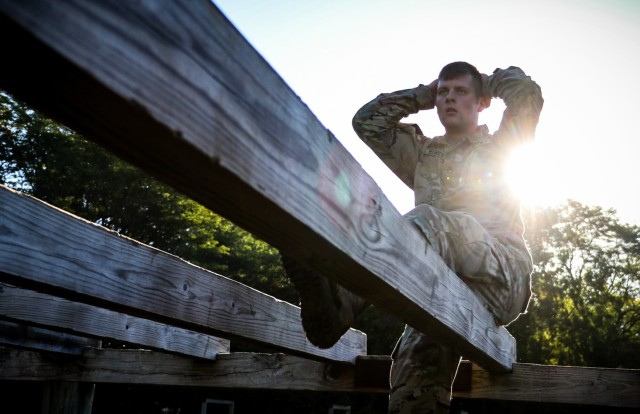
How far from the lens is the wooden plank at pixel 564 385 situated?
4.03 meters

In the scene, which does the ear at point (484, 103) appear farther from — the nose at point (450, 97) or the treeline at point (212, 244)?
the treeline at point (212, 244)

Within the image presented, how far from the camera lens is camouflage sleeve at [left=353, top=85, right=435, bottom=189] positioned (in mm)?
3750

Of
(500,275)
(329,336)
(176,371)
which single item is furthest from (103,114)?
(176,371)

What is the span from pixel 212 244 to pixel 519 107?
59.6 feet

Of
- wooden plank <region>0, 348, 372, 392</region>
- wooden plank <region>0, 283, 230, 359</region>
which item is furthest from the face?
wooden plank <region>0, 283, 230, 359</region>

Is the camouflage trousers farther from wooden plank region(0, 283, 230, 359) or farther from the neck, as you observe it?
wooden plank region(0, 283, 230, 359)

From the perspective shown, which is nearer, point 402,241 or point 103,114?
point 103,114

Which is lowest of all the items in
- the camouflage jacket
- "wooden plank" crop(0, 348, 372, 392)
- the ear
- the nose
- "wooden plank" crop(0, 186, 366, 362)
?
"wooden plank" crop(0, 348, 372, 392)

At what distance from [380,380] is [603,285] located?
981 inches

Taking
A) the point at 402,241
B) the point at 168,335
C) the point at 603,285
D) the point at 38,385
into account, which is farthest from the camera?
the point at 603,285

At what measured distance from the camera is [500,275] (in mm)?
2867

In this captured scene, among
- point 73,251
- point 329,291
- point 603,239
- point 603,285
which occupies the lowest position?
point 329,291

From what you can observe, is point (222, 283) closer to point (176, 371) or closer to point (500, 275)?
point (500, 275)

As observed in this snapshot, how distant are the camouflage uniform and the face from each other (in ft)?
0.31
